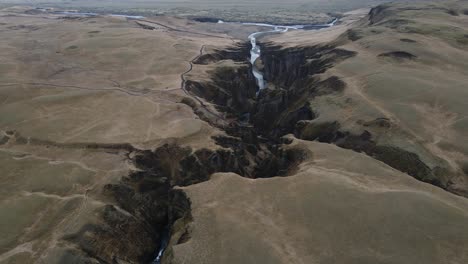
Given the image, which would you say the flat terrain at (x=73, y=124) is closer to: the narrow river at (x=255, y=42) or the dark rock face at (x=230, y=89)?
the dark rock face at (x=230, y=89)

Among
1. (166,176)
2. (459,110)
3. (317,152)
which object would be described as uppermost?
(459,110)

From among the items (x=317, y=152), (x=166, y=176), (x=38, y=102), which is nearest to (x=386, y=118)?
(x=317, y=152)

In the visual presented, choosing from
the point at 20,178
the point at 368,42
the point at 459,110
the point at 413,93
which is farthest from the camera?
the point at 368,42

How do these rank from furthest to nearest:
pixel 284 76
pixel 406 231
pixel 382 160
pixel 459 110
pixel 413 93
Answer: pixel 284 76, pixel 413 93, pixel 459 110, pixel 382 160, pixel 406 231

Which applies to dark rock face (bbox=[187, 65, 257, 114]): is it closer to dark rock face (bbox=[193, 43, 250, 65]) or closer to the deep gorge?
the deep gorge

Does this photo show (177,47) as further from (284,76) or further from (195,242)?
(195,242)

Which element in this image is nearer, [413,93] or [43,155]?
[43,155]

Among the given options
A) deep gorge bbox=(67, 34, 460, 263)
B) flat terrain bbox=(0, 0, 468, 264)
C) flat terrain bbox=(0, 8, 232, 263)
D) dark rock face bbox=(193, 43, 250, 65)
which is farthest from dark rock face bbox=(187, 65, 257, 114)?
dark rock face bbox=(193, 43, 250, 65)

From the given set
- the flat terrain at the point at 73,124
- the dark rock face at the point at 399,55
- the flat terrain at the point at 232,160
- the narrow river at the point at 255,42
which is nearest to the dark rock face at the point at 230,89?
the flat terrain at the point at 232,160

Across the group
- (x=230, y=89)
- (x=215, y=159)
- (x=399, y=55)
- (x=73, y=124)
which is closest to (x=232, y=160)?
(x=215, y=159)

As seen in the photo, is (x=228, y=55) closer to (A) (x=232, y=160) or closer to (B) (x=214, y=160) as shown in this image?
(A) (x=232, y=160)

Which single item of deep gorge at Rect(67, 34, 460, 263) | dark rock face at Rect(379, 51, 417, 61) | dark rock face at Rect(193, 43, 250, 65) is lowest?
deep gorge at Rect(67, 34, 460, 263)
